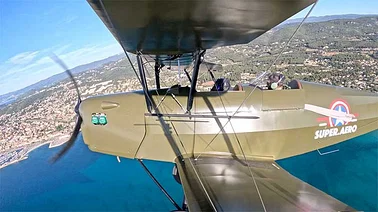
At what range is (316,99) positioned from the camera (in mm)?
3217

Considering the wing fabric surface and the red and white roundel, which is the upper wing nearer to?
the wing fabric surface

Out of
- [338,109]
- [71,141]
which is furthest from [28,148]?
[338,109]

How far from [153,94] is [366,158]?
280 inches

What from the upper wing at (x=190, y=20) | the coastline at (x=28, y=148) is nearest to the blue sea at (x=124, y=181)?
the coastline at (x=28, y=148)

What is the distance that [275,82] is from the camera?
313 cm

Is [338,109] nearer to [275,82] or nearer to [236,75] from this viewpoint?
[275,82]

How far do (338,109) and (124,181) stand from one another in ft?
18.2

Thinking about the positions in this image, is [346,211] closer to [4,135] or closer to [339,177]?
[339,177]

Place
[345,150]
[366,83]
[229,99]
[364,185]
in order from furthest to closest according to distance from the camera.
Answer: [366,83]
[345,150]
[364,185]
[229,99]

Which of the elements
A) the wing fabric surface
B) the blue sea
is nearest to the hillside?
the blue sea

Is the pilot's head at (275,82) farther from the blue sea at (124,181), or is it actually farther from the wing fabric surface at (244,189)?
the blue sea at (124,181)

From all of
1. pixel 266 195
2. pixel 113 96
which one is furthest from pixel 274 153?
pixel 113 96

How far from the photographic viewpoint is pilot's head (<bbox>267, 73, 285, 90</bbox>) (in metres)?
3.12

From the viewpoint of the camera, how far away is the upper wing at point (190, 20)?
1224mm
